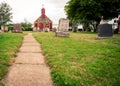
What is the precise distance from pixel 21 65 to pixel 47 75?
56.2 inches

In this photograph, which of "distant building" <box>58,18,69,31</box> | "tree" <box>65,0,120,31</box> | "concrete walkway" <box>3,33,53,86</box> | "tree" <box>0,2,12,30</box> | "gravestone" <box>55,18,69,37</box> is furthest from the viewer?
"tree" <box>0,2,12,30</box>

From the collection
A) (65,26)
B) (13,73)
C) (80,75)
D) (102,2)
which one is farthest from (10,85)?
(102,2)

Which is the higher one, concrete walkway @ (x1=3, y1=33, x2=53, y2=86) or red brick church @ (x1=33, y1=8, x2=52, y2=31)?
red brick church @ (x1=33, y1=8, x2=52, y2=31)

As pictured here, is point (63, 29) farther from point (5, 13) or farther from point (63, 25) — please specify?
point (5, 13)

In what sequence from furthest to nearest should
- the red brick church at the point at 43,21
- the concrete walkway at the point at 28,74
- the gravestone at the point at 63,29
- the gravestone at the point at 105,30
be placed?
the red brick church at the point at 43,21, the gravestone at the point at 63,29, the gravestone at the point at 105,30, the concrete walkway at the point at 28,74

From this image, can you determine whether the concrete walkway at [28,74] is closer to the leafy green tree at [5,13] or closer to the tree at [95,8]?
the tree at [95,8]

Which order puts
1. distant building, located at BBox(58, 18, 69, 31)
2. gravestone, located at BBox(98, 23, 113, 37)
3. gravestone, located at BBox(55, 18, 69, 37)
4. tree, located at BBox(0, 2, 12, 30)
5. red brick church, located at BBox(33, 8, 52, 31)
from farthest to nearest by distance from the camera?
red brick church, located at BBox(33, 8, 52, 31) → tree, located at BBox(0, 2, 12, 30) → distant building, located at BBox(58, 18, 69, 31) → gravestone, located at BBox(55, 18, 69, 37) → gravestone, located at BBox(98, 23, 113, 37)

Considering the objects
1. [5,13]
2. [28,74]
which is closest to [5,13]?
[5,13]

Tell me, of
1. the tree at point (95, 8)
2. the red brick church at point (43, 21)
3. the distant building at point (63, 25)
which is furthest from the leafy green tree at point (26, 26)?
the distant building at point (63, 25)

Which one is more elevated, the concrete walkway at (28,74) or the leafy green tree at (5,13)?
the leafy green tree at (5,13)

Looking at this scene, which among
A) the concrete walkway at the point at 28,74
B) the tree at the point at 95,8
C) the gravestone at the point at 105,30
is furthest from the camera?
the tree at the point at 95,8

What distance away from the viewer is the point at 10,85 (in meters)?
5.01

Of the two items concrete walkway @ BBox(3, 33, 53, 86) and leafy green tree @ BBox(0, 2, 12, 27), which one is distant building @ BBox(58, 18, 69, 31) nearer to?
concrete walkway @ BBox(3, 33, 53, 86)

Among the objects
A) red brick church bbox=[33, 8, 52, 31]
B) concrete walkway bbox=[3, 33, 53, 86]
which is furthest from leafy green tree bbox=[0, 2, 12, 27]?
concrete walkway bbox=[3, 33, 53, 86]
